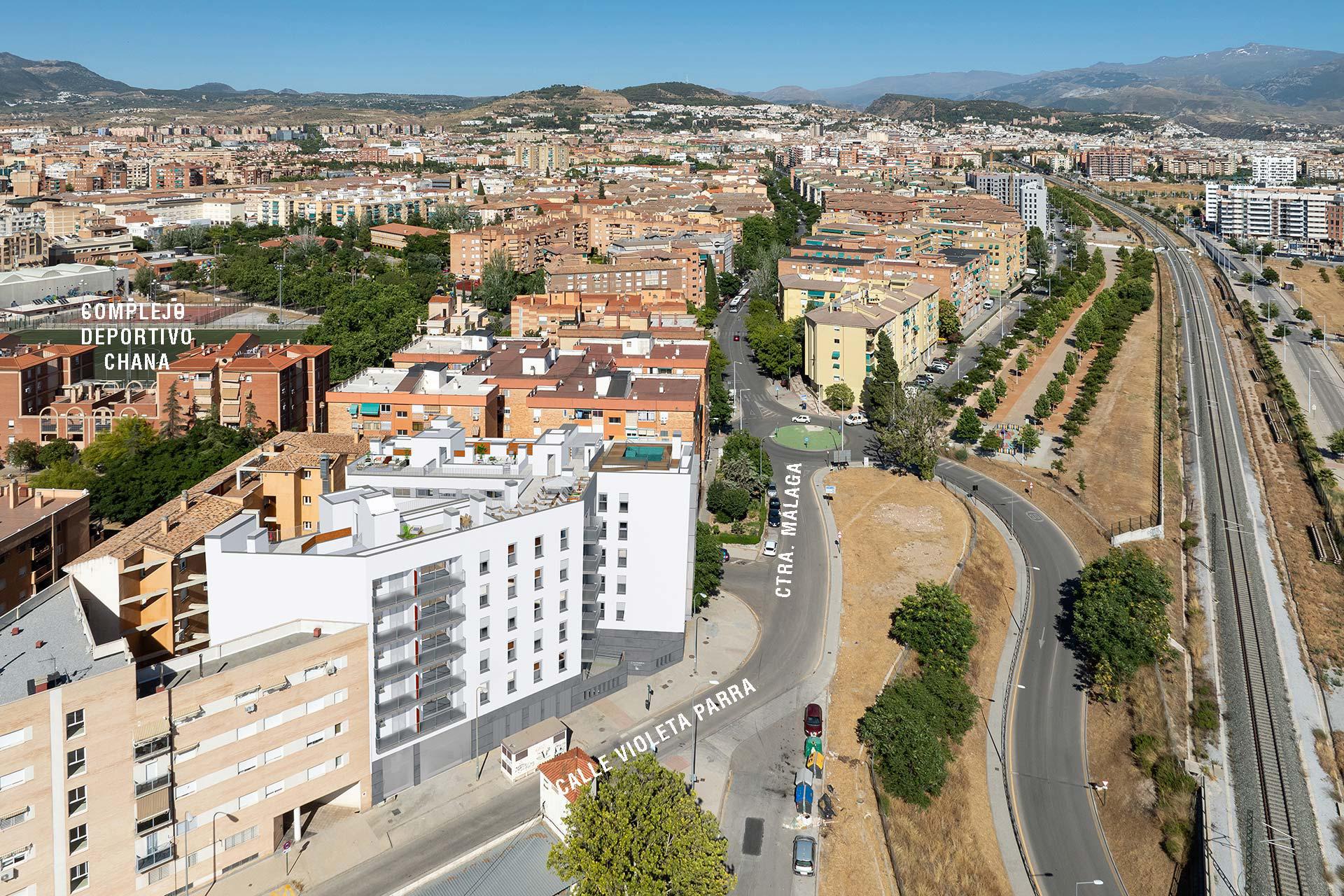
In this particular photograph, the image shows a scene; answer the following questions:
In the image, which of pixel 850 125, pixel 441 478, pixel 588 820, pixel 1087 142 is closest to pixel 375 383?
pixel 441 478

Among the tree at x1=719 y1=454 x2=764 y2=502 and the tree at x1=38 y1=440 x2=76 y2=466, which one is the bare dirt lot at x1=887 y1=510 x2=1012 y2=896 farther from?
the tree at x1=38 y1=440 x2=76 y2=466

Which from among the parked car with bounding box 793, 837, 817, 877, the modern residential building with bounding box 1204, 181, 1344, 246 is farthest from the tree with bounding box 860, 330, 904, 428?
the modern residential building with bounding box 1204, 181, 1344, 246

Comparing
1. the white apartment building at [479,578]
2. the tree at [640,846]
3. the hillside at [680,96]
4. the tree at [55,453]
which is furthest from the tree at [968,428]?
the hillside at [680,96]

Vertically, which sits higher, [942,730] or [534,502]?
[534,502]

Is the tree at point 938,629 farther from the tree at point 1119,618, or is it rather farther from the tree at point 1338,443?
the tree at point 1338,443

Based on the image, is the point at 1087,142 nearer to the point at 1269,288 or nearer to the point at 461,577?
the point at 1269,288
